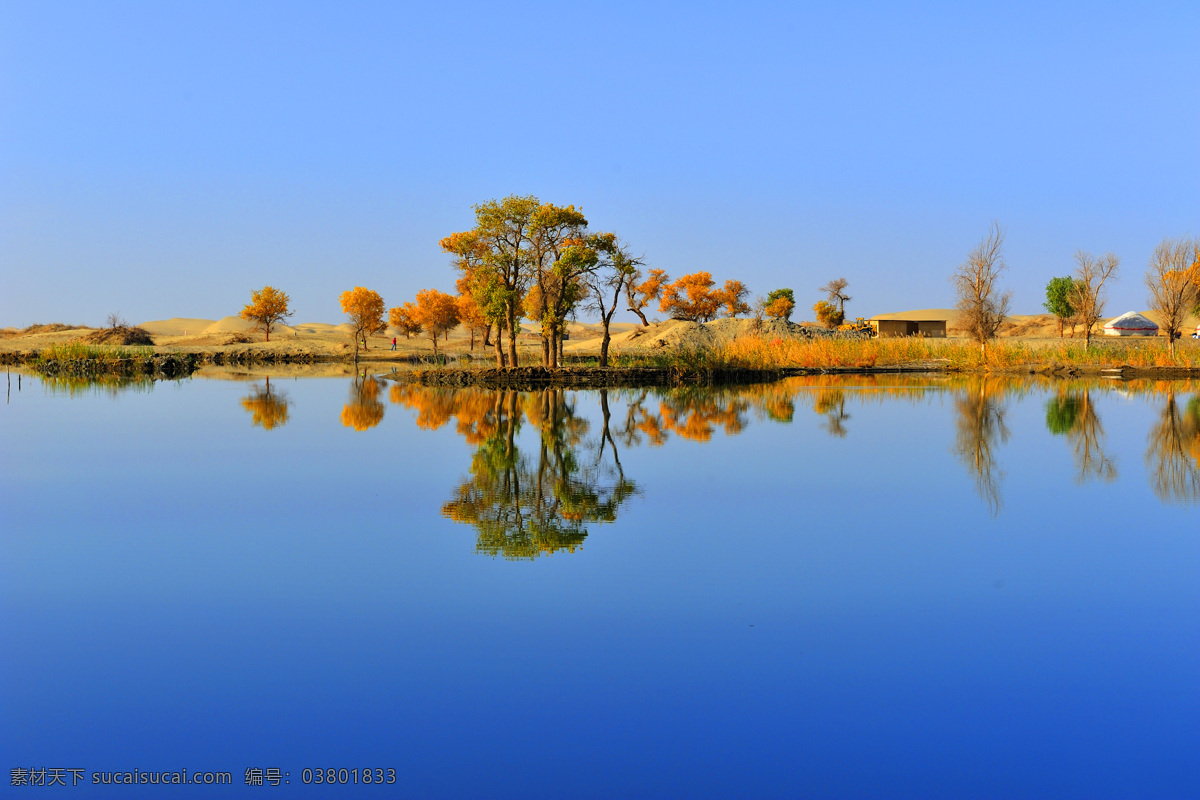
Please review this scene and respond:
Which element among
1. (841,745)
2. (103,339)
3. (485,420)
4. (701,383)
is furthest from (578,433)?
(103,339)

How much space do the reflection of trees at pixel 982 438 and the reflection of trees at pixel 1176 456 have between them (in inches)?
74.7

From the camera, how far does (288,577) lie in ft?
25.0

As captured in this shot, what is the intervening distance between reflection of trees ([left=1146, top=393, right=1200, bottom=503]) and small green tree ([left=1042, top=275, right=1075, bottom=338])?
252 feet

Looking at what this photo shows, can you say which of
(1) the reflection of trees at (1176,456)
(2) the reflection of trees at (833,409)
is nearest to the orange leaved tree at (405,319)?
(2) the reflection of trees at (833,409)

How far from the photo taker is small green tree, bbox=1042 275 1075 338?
302 feet

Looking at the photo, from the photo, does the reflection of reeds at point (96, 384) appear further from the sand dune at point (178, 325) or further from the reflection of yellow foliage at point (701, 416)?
the sand dune at point (178, 325)

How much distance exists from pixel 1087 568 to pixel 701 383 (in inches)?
1142

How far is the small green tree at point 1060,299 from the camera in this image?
3622 inches

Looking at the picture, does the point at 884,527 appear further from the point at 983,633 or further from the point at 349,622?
the point at 349,622

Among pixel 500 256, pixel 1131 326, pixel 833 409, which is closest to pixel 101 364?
pixel 500 256

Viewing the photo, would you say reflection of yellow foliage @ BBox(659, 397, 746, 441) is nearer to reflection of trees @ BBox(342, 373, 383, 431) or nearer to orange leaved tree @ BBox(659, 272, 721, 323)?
reflection of trees @ BBox(342, 373, 383, 431)

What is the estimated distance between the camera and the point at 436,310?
7500cm

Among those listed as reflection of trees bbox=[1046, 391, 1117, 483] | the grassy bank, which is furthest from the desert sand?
reflection of trees bbox=[1046, 391, 1117, 483]

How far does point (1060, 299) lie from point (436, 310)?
60.0m
